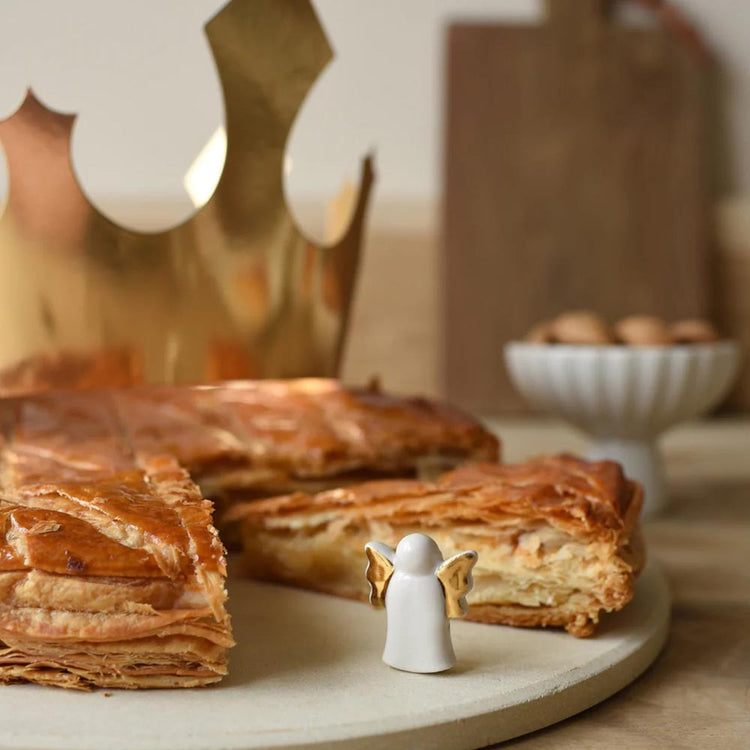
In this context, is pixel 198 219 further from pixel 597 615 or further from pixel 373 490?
pixel 597 615

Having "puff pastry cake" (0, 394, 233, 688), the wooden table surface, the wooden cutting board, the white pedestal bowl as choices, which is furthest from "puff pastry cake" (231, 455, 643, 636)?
the wooden cutting board

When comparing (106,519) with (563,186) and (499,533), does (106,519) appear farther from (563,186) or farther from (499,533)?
(563,186)

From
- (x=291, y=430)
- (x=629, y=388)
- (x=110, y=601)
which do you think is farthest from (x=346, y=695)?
(x=629, y=388)

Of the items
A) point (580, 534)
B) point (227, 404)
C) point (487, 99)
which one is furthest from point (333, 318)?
point (487, 99)

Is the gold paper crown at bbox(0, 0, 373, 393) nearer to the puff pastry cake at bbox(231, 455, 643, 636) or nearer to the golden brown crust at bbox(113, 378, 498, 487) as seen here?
the golden brown crust at bbox(113, 378, 498, 487)

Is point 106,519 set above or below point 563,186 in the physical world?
below

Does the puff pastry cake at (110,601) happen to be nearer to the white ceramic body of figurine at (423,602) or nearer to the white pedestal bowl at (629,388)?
the white ceramic body of figurine at (423,602)
